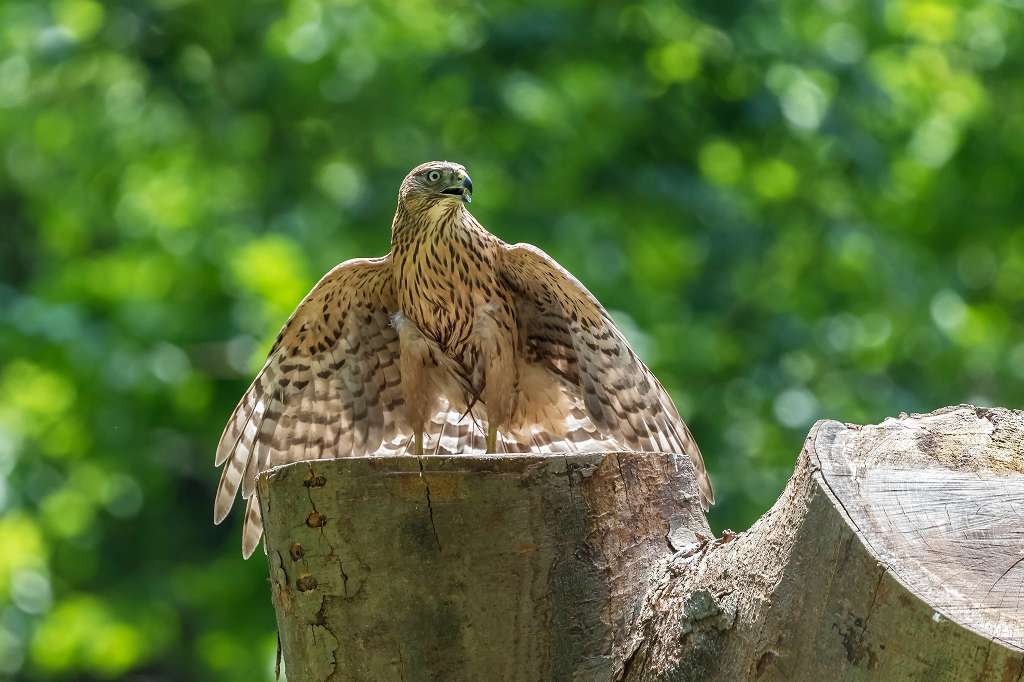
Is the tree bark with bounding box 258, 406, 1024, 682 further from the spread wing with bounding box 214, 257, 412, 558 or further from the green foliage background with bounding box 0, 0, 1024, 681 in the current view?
the green foliage background with bounding box 0, 0, 1024, 681

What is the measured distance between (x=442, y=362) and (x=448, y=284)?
314 mm

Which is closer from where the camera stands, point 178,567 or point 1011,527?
point 1011,527

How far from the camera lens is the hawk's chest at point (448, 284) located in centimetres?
550

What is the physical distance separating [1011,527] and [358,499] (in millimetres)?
1418

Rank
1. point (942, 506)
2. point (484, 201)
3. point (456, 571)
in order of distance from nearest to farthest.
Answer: point (942, 506) → point (456, 571) → point (484, 201)

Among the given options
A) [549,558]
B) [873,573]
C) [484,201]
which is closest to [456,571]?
[549,558]

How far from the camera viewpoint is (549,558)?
318 cm

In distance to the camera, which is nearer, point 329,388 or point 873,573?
point 873,573

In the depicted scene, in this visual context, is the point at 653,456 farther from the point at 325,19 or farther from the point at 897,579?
the point at 325,19

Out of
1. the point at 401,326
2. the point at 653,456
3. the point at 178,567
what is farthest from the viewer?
the point at 178,567

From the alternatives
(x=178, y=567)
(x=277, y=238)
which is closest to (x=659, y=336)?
(x=277, y=238)

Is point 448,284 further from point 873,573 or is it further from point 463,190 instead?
point 873,573

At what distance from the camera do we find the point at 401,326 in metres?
5.50

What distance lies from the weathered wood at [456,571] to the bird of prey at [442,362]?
82.2 inches
